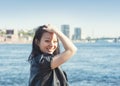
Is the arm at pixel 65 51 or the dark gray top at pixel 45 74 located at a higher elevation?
the arm at pixel 65 51

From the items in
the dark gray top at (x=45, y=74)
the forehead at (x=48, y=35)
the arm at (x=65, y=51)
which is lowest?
the dark gray top at (x=45, y=74)

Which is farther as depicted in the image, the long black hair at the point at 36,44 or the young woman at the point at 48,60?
the long black hair at the point at 36,44

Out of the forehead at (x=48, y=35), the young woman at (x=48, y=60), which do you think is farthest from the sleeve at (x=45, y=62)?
the forehead at (x=48, y=35)

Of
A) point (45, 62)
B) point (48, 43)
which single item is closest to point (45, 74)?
point (45, 62)

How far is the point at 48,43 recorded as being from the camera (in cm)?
402

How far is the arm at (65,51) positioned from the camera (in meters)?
3.90

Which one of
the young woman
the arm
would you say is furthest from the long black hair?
the arm

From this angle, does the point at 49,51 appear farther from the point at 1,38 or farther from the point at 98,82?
the point at 1,38

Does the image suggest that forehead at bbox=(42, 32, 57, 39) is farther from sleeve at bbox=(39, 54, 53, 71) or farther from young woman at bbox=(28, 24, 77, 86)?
sleeve at bbox=(39, 54, 53, 71)

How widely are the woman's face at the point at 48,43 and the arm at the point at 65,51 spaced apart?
75 mm

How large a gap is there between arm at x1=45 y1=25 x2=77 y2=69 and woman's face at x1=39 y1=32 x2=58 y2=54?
0.08 meters

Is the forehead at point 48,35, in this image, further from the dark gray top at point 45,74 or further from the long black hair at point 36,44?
the dark gray top at point 45,74

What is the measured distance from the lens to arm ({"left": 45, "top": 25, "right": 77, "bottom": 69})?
390 cm

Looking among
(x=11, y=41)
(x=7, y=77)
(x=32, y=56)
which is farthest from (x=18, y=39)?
(x=32, y=56)
